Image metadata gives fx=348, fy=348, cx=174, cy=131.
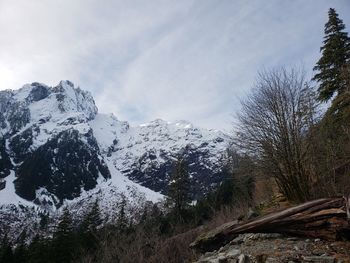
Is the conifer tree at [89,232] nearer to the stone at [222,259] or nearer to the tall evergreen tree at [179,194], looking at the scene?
the tall evergreen tree at [179,194]

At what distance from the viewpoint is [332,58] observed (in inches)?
1013

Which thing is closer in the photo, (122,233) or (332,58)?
(332,58)

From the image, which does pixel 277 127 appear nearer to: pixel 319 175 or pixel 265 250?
pixel 319 175

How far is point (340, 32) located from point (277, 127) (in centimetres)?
1657

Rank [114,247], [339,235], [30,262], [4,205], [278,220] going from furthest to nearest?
[4,205] < [30,262] < [114,247] < [278,220] < [339,235]

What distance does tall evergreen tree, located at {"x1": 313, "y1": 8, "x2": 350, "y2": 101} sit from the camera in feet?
81.5

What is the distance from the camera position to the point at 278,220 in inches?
355

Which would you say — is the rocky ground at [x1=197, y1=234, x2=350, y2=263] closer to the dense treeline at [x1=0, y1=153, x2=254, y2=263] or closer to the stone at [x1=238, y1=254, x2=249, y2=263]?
the stone at [x1=238, y1=254, x2=249, y2=263]

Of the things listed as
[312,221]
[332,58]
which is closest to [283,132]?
[312,221]

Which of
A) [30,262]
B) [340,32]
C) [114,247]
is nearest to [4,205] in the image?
[30,262]

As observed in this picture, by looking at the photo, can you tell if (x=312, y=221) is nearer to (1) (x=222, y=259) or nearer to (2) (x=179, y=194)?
(1) (x=222, y=259)

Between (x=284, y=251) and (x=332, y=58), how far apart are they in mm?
21870

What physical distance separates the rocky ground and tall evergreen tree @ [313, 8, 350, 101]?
1832cm

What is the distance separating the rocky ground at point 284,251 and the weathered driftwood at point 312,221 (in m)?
0.20
